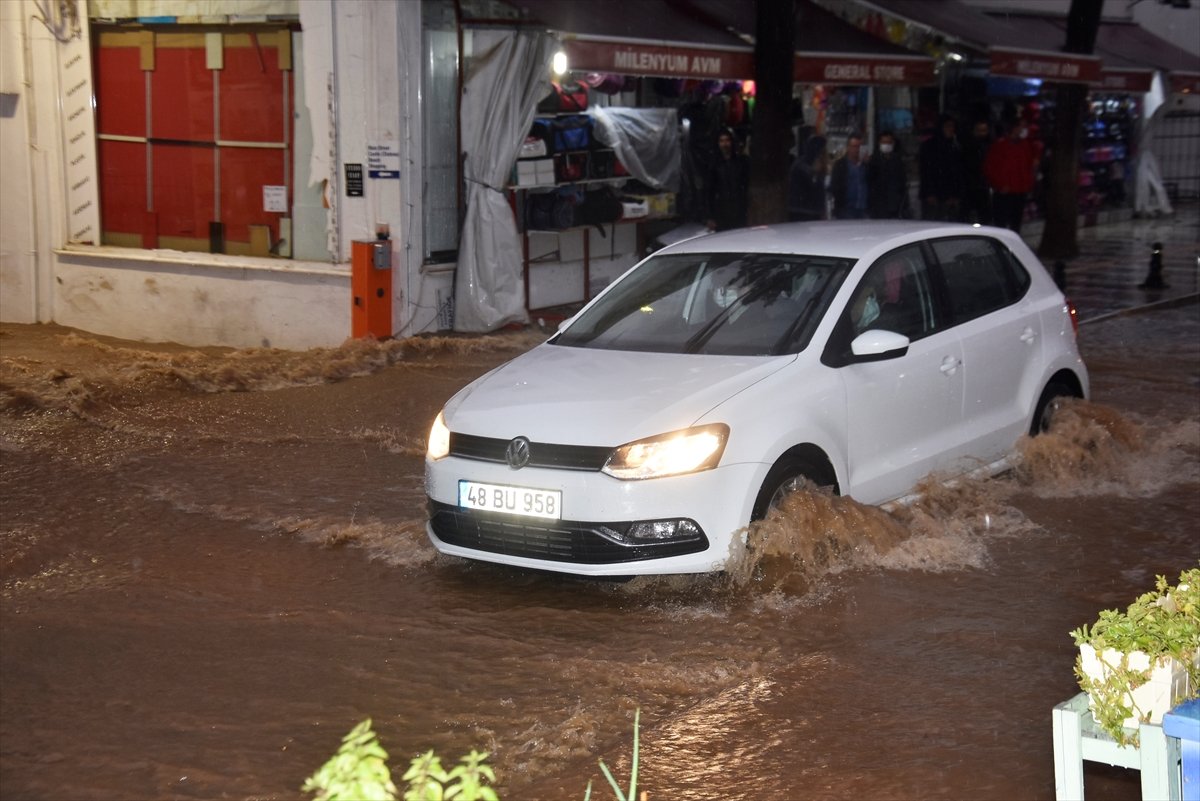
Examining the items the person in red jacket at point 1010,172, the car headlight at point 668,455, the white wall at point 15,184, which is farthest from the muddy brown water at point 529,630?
the person in red jacket at point 1010,172

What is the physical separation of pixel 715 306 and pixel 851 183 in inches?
443

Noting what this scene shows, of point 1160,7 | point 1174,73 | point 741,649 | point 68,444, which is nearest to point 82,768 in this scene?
point 741,649

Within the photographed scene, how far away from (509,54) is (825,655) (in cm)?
895

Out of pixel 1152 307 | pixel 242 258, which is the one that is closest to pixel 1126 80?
pixel 1152 307

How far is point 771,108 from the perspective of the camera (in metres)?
13.8

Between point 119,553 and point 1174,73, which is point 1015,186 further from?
point 119,553

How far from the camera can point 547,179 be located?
14.3 metres

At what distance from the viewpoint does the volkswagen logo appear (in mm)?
6082

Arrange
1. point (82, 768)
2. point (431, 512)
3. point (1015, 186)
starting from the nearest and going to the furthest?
point (82, 768) < point (431, 512) < point (1015, 186)

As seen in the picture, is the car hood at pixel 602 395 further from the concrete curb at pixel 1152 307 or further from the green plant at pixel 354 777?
the concrete curb at pixel 1152 307

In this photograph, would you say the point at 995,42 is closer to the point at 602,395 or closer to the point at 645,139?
the point at 645,139

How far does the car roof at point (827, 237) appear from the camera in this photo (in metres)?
7.30

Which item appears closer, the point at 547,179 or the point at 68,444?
the point at 68,444

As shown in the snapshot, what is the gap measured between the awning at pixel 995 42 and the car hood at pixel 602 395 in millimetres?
Answer: 11496
